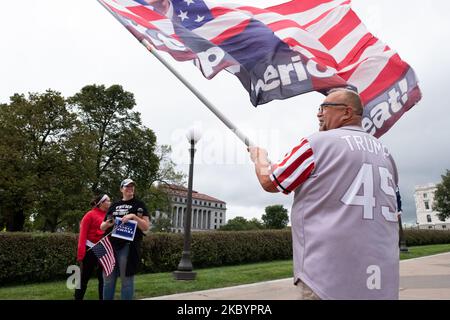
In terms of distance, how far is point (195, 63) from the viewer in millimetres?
4195

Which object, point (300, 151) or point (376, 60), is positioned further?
point (376, 60)

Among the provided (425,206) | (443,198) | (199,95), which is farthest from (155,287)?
(425,206)

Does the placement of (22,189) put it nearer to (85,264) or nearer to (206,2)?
(85,264)

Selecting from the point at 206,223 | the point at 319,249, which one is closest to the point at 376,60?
the point at 319,249

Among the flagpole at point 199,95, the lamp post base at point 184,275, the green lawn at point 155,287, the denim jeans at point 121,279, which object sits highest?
the flagpole at point 199,95

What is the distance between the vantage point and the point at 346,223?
1.85 meters

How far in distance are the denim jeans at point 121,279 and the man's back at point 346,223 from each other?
3556 millimetres

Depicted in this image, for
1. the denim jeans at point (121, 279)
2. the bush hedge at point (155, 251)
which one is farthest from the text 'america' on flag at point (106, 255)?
the bush hedge at point (155, 251)

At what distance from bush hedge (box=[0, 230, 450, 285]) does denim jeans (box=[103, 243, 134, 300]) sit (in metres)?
5.63

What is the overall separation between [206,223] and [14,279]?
130 m

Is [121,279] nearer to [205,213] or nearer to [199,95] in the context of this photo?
[199,95]

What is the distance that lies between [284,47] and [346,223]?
2.76 meters

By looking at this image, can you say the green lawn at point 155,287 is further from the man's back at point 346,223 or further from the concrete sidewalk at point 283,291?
the man's back at point 346,223

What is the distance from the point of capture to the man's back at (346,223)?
71.5 inches
